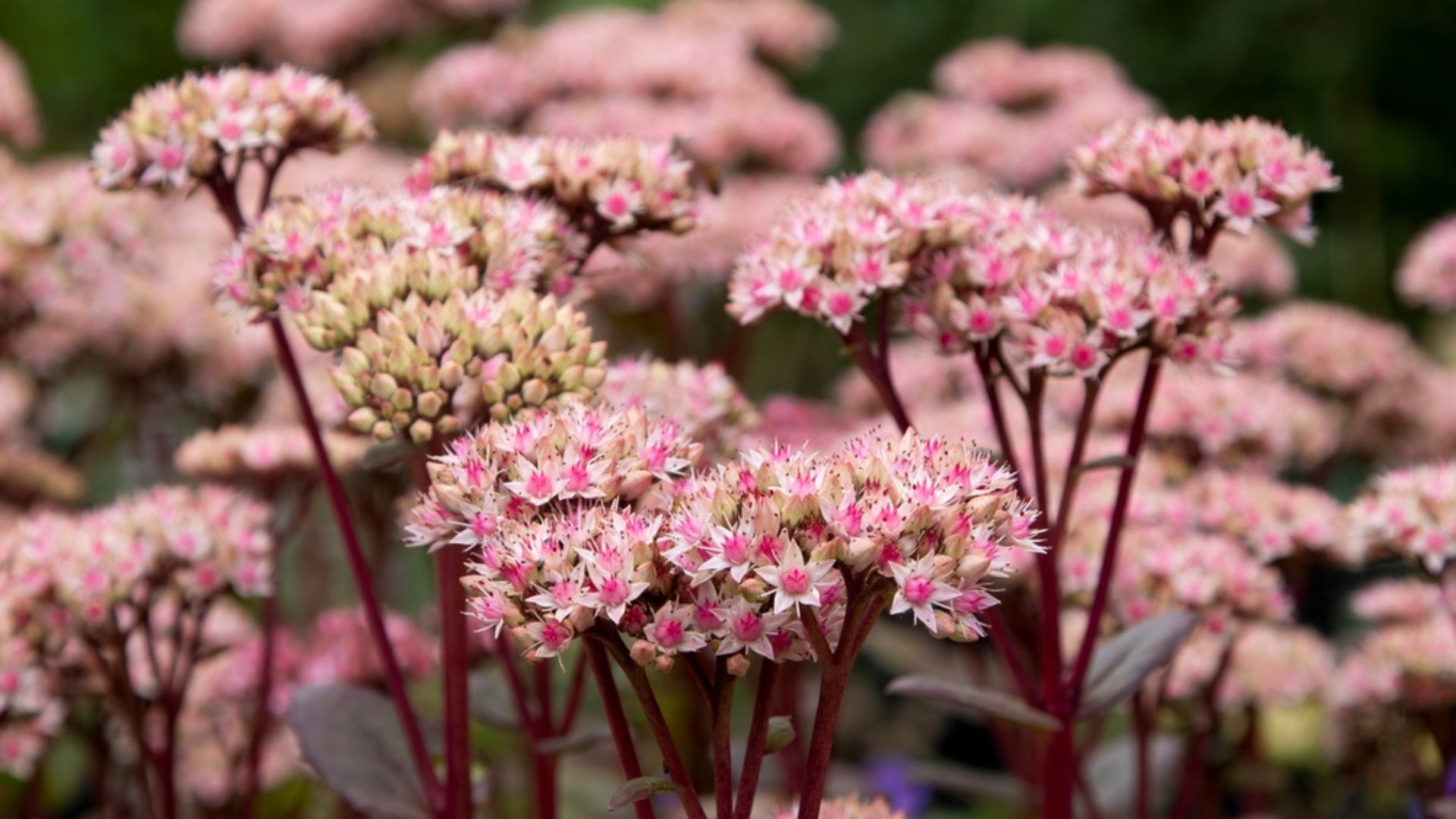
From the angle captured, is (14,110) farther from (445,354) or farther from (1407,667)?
(1407,667)

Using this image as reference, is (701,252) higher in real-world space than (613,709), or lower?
higher

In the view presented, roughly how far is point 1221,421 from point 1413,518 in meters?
0.40

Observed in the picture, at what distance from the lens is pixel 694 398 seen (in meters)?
1.28

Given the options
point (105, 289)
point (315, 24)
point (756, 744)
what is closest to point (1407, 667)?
point (756, 744)

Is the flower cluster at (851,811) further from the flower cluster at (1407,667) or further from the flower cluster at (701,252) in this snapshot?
the flower cluster at (701,252)

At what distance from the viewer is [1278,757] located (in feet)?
7.91

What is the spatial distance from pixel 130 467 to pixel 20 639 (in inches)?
64.9

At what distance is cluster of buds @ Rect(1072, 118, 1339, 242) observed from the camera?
3.95 feet

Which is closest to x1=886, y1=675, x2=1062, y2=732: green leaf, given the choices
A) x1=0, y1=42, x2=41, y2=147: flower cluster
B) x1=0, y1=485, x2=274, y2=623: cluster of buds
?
x1=0, y1=485, x2=274, y2=623: cluster of buds

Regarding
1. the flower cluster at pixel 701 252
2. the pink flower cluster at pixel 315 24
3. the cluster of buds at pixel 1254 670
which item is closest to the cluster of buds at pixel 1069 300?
the cluster of buds at pixel 1254 670

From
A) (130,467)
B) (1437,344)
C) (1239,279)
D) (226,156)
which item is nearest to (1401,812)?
(1239,279)

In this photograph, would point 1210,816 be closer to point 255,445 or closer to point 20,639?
point 255,445

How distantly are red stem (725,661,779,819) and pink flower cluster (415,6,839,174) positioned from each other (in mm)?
1412

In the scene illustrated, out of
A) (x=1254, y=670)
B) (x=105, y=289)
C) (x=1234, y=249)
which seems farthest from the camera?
(x=1234, y=249)
